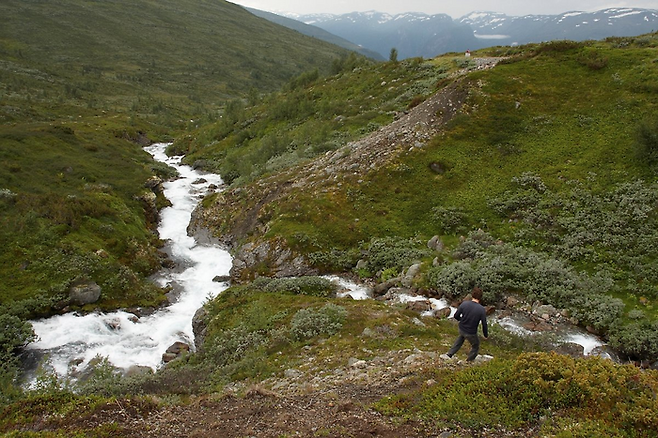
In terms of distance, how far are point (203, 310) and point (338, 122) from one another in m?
35.2

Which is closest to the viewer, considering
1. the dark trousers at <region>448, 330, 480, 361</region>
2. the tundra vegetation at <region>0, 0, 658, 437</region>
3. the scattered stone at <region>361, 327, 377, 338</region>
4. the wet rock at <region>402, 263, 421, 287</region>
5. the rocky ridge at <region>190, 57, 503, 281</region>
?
the tundra vegetation at <region>0, 0, 658, 437</region>

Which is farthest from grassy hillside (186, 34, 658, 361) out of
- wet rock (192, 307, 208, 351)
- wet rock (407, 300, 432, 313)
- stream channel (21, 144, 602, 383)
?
wet rock (192, 307, 208, 351)

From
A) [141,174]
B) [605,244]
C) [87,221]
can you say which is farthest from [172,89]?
[605,244]

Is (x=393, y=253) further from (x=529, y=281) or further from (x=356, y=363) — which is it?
(x=356, y=363)

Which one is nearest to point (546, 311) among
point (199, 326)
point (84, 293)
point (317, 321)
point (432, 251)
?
point (432, 251)

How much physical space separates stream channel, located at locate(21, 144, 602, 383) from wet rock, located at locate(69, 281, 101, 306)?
1068 millimetres

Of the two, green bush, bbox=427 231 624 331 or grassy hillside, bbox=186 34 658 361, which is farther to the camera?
grassy hillside, bbox=186 34 658 361

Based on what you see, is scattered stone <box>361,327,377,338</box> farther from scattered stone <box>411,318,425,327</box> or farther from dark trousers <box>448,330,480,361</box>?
dark trousers <box>448,330,480,361</box>

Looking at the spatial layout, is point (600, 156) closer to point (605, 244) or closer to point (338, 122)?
point (605, 244)

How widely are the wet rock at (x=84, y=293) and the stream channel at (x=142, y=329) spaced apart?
1068 mm

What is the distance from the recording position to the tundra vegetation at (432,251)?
1069cm

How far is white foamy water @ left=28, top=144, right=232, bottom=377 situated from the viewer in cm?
2102

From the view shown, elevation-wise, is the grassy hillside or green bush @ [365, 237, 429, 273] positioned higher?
the grassy hillside

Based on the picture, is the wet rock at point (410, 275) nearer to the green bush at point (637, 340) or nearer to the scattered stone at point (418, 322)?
the scattered stone at point (418, 322)
